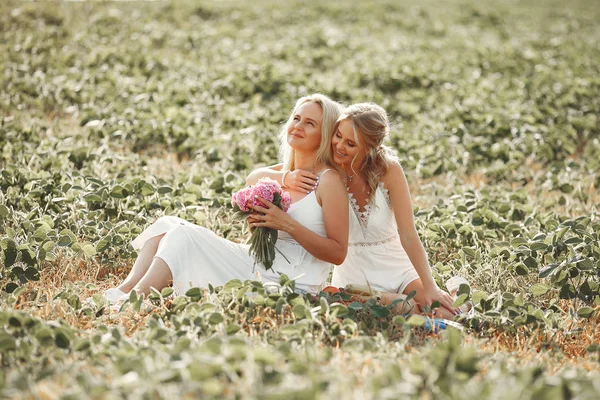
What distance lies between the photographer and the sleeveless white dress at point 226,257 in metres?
3.88

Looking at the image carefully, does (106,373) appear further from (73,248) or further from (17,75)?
(17,75)

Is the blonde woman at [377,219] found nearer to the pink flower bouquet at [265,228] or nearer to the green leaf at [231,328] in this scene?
the pink flower bouquet at [265,228]

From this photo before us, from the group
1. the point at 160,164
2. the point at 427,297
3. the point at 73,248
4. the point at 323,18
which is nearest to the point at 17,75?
the point at 160,164

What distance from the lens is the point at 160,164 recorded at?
21.2 ft

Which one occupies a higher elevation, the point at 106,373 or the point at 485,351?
the point at 106,373

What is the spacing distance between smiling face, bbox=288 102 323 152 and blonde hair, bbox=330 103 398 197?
0.13m

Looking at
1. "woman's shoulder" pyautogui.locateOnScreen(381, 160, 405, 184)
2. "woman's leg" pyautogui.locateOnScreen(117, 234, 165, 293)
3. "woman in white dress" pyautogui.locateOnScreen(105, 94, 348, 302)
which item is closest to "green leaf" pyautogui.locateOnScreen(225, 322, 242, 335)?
"woman in white dress" pyautogui.locateOnScreen(105, 94, 348, 302)

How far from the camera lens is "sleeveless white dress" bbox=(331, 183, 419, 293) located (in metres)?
4.19

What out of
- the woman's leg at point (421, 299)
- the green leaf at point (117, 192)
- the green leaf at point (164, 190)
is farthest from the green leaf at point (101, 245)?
the woman's leg at point (421, 299)

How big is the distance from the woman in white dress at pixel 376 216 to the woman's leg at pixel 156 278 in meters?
0.93

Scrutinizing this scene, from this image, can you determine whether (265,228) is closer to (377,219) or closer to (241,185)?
(377,219)

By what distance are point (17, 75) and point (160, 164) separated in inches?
132

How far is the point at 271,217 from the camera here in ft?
12.5

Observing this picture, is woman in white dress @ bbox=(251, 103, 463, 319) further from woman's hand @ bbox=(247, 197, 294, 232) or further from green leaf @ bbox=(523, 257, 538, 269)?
green leaf @ bbox=(523, 257, 538, 269)
